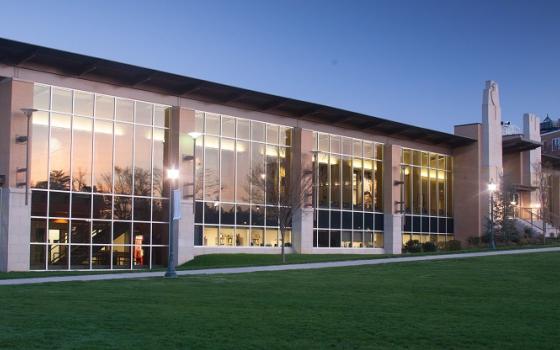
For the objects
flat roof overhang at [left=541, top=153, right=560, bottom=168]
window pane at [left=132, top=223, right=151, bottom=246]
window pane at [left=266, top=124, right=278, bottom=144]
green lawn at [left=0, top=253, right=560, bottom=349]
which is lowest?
green lawn at [left=0, top=253, right=560, bottom=349]

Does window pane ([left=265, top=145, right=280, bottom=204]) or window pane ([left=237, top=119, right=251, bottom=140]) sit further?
window pane ([left=237, top=119, right=251, bottom=140])

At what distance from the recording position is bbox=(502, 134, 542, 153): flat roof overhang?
211 ft

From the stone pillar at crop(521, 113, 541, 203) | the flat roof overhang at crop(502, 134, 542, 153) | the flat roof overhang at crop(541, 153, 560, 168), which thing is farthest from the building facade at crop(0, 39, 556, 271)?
the flat roof overhang at crop(541, 153, 560, 168)

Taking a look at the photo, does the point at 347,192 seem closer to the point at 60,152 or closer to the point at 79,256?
the point at 79,256

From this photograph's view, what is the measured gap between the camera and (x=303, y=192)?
43.9 metres

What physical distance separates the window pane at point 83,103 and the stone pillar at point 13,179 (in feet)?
9.19

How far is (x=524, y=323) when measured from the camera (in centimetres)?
1343

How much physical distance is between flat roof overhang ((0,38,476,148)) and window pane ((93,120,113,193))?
2.46 metres

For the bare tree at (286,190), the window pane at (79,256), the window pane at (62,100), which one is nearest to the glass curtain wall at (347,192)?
the bare tree at (286,190)

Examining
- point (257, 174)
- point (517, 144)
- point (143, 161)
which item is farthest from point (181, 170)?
point (517, 144)

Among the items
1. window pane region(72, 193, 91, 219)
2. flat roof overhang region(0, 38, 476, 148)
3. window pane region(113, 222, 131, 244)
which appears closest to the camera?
flat roof overhang region(0, 38, 476, 148)

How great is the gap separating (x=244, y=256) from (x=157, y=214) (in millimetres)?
5316

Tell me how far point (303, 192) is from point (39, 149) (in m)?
16.2

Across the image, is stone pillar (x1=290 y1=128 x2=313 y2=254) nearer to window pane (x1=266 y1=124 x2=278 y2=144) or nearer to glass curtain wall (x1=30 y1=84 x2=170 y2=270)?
window pane (x1=266 y1=124 x2=278 y2=144)
